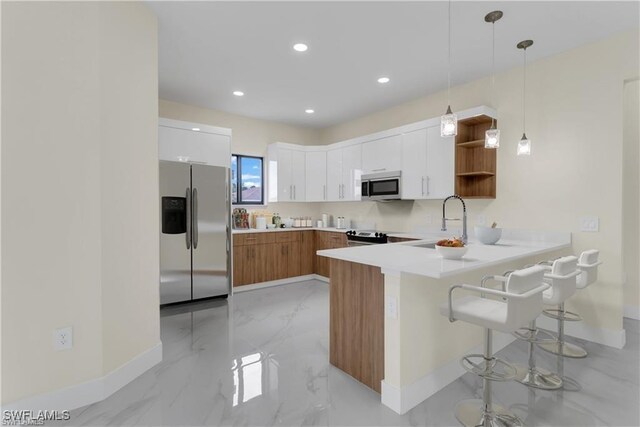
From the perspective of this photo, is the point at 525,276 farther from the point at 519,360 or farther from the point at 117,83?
the point at 117,83

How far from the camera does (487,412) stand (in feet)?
5.79

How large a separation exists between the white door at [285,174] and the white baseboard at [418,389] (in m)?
3.86

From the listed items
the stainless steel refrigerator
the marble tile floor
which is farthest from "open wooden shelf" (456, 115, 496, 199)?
the stainless steel refrigerator

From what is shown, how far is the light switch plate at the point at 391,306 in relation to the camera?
6.37ft

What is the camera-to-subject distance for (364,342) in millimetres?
2203

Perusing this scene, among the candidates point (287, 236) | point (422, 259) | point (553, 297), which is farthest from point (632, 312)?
point (287, 236)

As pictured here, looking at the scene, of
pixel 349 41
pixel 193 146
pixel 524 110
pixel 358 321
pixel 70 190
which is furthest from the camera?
pixel 193 146

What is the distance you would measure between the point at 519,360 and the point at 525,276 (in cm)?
142

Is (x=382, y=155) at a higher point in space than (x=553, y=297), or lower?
higher

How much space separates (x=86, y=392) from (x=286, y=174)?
4.09m

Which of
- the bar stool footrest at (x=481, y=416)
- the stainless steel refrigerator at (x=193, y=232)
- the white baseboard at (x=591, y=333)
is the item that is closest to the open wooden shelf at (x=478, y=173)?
the white baseboard at (x=591, y=333)

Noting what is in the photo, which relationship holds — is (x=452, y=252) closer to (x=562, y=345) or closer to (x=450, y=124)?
(x=450, y=124)

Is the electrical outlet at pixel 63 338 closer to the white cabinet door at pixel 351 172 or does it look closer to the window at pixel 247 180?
the window at pixel 247 180

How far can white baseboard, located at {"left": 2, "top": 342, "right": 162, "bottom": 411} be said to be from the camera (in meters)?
1.85
